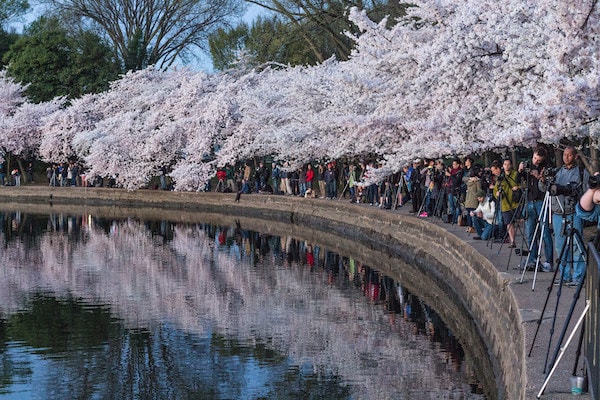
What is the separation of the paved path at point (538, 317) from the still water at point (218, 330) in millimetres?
1300

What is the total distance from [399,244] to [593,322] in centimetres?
1973

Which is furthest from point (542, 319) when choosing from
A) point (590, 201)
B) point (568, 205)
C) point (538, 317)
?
point (568, 205)

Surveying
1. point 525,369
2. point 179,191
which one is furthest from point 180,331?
point 179,191

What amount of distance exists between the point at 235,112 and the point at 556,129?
33.0 metres

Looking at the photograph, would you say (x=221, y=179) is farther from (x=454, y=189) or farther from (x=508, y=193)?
(x=508, y=193)

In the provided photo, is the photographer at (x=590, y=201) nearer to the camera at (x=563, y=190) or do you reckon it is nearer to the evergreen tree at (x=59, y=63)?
the camera at (x=563, y=190)

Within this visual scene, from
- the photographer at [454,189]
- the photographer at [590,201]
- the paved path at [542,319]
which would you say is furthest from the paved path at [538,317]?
the photographer at [454,189]

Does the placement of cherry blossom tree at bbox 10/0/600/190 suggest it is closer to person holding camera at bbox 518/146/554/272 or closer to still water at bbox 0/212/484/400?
person holding camera at bbox 518/146/554/272

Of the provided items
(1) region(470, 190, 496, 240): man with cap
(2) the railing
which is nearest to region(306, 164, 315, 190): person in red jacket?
(1) region(470, 190, 496, 240): man with cap

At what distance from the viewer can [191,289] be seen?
22359mm

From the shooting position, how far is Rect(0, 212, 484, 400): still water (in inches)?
526

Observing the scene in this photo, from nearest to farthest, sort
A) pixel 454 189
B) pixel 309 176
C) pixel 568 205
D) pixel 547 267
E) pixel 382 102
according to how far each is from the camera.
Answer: pixel 568 205, pixel 547 267, pixel 454 189, pixel 382 102, pixel 309 176

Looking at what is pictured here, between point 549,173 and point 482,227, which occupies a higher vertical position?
point 549,173

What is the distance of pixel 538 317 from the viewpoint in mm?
11555
